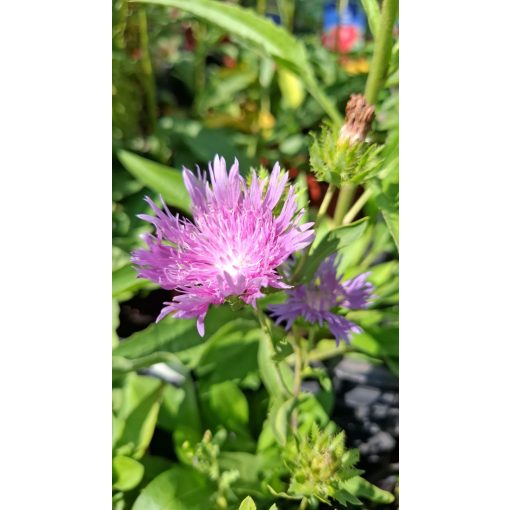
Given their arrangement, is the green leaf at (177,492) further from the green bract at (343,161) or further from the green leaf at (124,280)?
the green bract at (343,161)

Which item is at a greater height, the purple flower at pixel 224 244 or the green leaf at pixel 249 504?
the purple flower at pixel 224 244

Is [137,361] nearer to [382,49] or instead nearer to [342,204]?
[342,204]

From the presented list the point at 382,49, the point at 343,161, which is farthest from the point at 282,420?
the point at 382,49

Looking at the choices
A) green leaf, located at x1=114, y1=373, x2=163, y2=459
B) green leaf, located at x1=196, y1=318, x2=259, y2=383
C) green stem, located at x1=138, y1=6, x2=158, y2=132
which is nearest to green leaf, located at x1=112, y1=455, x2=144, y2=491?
green leaf, located at x1=114, y1=373, x2=163, y2=459

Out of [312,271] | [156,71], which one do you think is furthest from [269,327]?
[156,71]

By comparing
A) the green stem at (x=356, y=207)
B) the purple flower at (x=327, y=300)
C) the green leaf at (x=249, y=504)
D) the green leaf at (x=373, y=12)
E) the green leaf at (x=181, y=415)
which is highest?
the green leaf at (x=373, y=12)

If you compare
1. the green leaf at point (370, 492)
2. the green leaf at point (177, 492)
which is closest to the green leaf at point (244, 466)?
the green leaf at point (177, 492)
